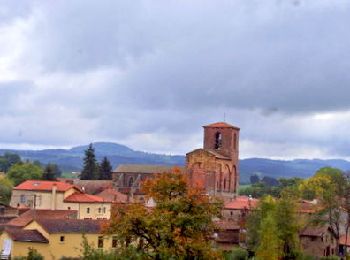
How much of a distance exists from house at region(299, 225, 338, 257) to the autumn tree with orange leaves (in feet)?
125

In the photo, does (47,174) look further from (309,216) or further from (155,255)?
(155,255)

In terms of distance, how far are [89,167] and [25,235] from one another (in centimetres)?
10769

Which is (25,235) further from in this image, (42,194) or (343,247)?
(42,194)

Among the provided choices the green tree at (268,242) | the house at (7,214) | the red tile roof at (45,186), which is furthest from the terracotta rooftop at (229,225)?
the red tile roof at (45,186)

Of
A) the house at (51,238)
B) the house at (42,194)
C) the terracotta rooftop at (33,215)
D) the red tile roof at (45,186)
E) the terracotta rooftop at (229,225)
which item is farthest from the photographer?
the red tile roof at (45,186)

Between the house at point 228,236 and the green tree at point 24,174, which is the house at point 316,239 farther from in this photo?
the green tree at point 24,174

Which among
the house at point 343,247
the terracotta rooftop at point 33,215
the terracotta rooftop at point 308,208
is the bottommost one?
the house at point 343,247

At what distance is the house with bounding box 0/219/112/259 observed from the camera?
57.1 m

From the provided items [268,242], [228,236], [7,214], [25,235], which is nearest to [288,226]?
[268,242]

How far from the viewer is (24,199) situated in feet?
335

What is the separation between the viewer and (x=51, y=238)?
5894 cm

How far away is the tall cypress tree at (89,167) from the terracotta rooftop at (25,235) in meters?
102

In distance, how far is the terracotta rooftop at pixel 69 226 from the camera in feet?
196

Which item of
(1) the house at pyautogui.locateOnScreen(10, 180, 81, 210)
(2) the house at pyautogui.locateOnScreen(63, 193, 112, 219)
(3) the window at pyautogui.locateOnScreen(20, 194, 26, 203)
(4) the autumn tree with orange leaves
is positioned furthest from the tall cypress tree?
(4) the autumn tree with orange leaves
